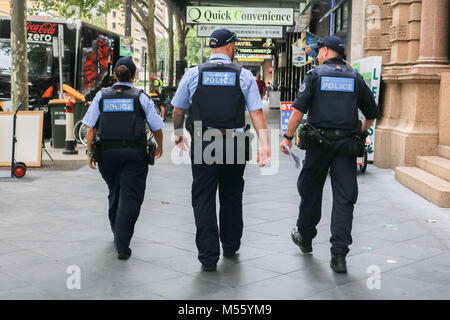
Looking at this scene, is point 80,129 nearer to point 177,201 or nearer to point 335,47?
point 177,201

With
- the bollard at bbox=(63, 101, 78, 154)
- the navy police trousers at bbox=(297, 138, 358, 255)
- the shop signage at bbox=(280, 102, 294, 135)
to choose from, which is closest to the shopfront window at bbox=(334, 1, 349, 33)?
the shop signage at bbox=(280, 102, 294, 135)

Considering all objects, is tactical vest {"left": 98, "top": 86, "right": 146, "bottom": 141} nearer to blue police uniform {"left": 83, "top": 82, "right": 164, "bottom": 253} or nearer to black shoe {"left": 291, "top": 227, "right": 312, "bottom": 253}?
blue police uniform {"left": 83, "top": 82, "right": 164, "bottom": 253}

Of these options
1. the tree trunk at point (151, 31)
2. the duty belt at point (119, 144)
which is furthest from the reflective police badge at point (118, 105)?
the tree trunk at point (151, 31)

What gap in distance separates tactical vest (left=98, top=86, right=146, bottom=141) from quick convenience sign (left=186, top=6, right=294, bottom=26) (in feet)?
63.3

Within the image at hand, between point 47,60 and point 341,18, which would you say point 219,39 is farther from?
point 47,60

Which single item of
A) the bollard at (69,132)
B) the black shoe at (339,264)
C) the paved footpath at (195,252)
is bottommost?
the paved footpath at (195,252)

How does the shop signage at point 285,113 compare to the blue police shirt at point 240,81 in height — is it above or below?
below

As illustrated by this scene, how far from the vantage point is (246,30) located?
25766 mm

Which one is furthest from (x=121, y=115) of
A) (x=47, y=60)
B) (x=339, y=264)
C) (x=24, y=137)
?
(x=47, y=60)

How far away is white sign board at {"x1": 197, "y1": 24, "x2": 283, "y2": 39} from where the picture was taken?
25.2 meters

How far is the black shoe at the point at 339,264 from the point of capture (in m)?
5.52

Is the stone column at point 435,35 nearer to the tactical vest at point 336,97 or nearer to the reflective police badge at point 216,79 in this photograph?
the tactical vest at point 336,97

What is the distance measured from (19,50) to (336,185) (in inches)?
408

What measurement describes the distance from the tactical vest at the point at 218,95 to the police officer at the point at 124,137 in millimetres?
631
